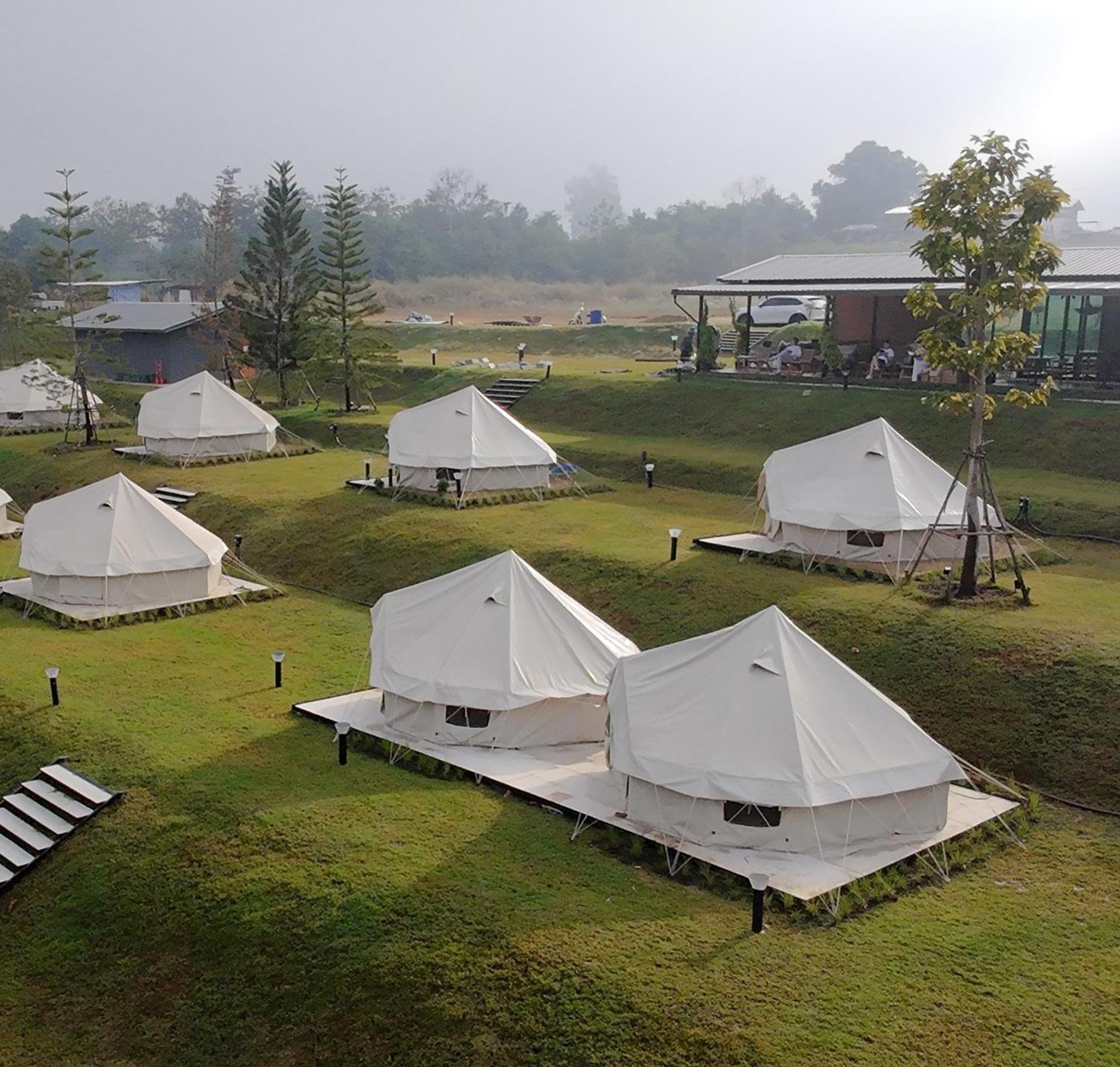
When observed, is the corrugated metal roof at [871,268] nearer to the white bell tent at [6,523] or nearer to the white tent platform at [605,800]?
the white tent platform at [605,800]

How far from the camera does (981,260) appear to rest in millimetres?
20156

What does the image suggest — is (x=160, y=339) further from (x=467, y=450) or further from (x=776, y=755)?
(x=776, y=755)

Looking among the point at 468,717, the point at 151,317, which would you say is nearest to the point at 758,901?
the point at 468,717

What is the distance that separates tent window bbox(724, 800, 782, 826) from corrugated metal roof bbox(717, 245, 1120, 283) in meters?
22.4

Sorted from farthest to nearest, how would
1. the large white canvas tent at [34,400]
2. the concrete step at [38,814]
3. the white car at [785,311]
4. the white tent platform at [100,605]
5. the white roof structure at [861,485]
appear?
the white car at [785,311]
the large white canvas tent at [34,400]
the white tent platform at [100,605]
the white roof structure at [861,485]
the concrete step at [38,814]

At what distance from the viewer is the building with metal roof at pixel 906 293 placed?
3294 centimetres

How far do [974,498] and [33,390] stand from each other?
3683cm

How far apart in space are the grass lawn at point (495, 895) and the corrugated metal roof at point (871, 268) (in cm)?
1212

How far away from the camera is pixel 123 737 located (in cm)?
1800

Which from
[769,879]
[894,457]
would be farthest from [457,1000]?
[894,457]

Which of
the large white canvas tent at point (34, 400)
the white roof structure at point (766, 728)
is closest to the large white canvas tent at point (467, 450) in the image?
the white roof structure at point (766, 728)

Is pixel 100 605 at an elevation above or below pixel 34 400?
below

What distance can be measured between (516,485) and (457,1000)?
20.5 metres

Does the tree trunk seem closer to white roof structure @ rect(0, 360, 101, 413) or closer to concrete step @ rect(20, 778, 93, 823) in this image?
concrete step @ rect(20, 778, 93, 823)
